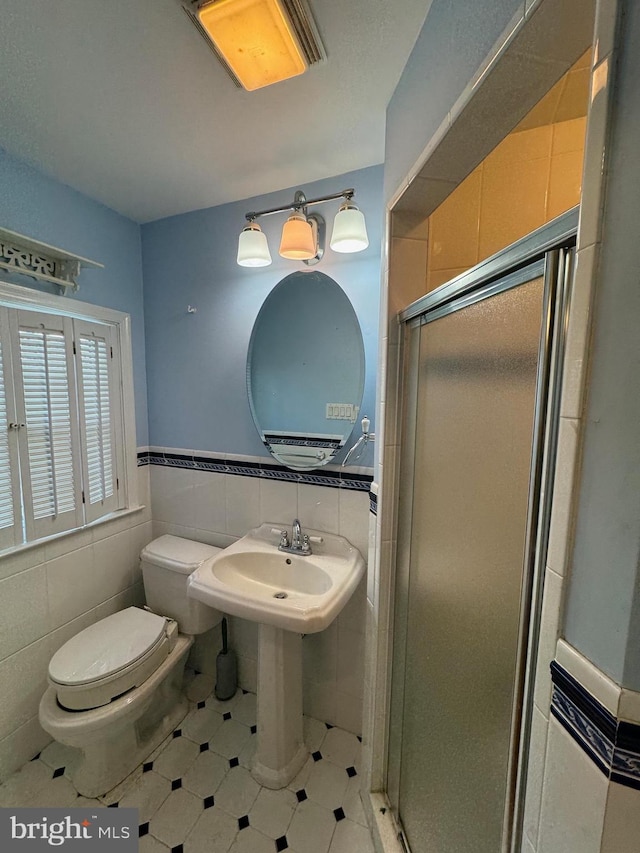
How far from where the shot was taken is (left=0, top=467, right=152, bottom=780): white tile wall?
1295 millimetres

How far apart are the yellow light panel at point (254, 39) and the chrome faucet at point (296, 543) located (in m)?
1.42

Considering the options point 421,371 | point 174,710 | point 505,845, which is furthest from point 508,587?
point 174,710

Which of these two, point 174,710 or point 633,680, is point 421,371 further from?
point 174,710

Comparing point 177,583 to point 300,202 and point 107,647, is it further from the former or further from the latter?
point 300,202

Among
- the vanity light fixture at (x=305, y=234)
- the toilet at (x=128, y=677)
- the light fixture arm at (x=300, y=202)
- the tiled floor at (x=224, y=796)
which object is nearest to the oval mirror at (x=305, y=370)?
the vanity light fixture at (x=305, y=234)

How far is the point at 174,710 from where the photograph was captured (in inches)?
61.4

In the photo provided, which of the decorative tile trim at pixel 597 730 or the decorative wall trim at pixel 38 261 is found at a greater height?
the decorative wall trim at pixel 38 261

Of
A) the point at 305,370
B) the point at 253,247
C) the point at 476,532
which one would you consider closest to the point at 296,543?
the point at 305,370

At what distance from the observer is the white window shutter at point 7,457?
4.12 ft

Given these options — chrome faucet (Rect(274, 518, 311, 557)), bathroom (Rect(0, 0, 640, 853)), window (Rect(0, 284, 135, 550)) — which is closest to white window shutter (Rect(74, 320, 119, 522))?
window (Rect(0, 284, 135, 550))

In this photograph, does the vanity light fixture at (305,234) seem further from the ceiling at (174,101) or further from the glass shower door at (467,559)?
the glass shower door at (467,559)

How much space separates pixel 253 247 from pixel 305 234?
0.22 m

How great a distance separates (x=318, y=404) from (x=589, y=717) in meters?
1.17

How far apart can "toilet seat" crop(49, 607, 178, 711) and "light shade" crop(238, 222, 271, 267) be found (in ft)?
5.10
